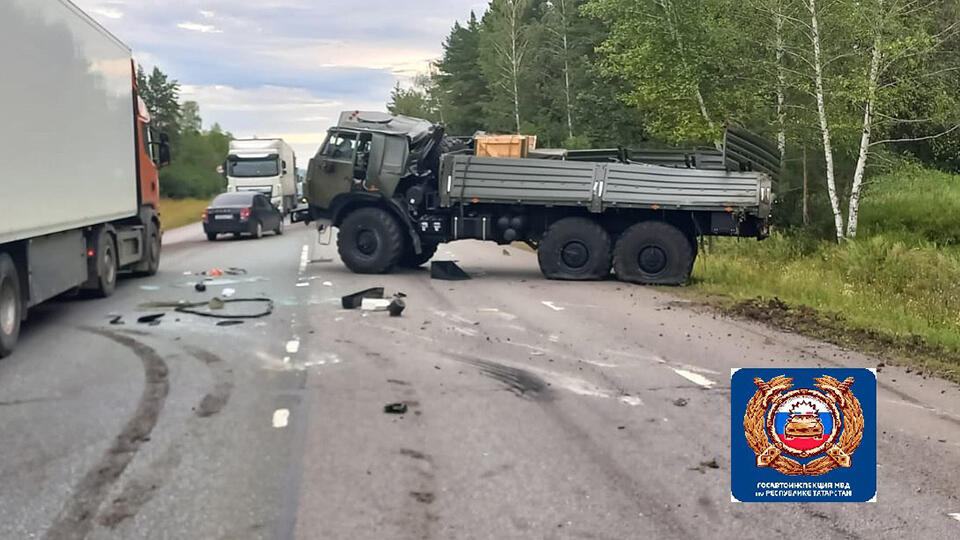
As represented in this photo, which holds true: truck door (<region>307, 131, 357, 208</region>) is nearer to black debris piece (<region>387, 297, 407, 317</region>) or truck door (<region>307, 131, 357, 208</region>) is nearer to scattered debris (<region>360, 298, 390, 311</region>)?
scattered debris (<region>360, 298, 390, 311</region>)

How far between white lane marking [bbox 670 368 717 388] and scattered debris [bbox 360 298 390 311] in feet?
17.4

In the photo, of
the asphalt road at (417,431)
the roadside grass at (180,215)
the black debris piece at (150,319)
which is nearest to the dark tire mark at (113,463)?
the asphalt road at (417,431)

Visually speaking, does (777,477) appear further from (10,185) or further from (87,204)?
(87,204)

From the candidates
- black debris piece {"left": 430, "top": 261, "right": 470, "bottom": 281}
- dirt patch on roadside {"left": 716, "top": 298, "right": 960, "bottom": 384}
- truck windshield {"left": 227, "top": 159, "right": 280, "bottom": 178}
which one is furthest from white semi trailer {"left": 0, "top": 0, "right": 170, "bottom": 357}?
truck windshield {"left": 227, "top": 159, "right": 280, "bottom": 178}

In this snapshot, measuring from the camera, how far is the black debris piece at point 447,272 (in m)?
18.2

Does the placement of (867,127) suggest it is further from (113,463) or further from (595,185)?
(113,463)

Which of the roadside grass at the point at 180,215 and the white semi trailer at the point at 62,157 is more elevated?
the white semi trailer at the point at 62,157

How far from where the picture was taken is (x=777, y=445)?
3984 millimetres

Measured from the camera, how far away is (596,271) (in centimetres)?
1745

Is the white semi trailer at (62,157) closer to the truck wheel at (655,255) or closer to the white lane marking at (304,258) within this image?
the white lane marking at (304,258)

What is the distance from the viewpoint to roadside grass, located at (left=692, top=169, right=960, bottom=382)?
36.1ft

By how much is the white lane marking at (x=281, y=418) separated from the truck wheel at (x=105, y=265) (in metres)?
8.11

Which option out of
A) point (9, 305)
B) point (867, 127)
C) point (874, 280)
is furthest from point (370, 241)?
point (867, 127)

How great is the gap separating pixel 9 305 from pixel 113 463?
16.6 feet
